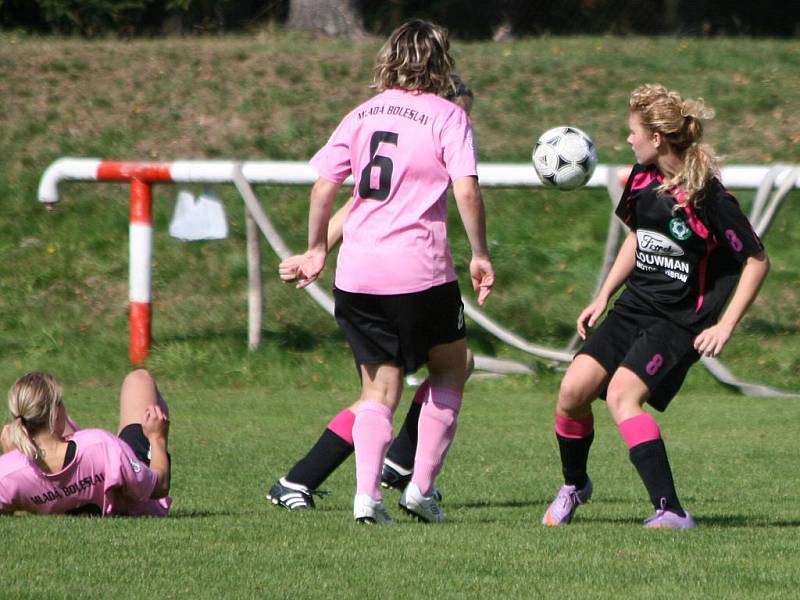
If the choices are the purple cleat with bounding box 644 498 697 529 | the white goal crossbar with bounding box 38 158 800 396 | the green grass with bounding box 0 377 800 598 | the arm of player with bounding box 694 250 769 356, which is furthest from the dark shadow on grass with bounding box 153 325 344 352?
the arm of player with bounding box 694 250 769 356

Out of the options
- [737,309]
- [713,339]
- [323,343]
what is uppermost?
[737,309]

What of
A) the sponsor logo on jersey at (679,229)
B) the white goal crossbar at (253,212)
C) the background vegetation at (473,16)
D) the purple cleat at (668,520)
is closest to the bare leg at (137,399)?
the purple cleat at (668,520)

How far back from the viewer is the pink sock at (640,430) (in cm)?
544

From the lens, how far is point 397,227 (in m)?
5.23

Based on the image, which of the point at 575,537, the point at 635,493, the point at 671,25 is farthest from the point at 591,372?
the point at 671,25

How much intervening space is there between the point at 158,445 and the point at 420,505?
995 mm

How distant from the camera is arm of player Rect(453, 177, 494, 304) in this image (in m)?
5.12

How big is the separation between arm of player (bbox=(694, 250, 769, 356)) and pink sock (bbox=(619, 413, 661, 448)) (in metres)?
0.34

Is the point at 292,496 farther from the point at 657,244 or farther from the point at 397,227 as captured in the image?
the point at 657,244

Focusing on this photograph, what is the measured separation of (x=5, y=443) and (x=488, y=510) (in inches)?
80.3

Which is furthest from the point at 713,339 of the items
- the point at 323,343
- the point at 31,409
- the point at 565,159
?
the point at 323,343

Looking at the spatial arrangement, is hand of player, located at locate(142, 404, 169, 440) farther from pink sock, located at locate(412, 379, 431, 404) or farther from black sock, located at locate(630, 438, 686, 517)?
black sock, located at locate(630, 438, 686, 517)

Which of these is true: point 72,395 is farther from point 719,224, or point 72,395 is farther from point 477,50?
point 477,50

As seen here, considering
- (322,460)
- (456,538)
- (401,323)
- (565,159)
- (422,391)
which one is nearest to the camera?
(456,538)
